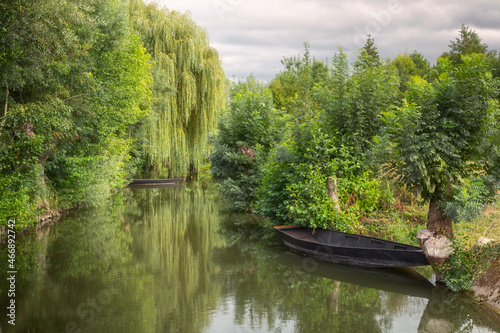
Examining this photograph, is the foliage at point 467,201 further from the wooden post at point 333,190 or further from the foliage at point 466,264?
the wooden post at point 333,190

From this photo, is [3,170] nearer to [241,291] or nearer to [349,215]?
[241,291]

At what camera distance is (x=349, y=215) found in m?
12.9

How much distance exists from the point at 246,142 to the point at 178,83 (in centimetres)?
1030

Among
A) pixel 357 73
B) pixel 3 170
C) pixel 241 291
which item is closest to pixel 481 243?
pixel 241 291

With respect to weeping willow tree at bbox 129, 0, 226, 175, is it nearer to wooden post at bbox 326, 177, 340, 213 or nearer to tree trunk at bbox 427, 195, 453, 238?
wooden post at bbox 326, 177, 340, 213

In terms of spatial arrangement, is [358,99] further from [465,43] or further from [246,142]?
[465,43]

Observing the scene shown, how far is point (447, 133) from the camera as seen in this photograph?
9.59m

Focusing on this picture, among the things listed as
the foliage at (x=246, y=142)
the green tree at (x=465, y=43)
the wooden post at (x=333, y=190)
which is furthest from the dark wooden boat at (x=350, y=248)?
the green tree at (x=465, y=43)

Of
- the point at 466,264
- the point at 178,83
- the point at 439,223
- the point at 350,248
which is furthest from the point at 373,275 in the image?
the point at 178,83

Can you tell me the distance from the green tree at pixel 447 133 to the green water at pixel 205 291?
79.6 inches

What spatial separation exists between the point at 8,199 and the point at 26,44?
14.4ft

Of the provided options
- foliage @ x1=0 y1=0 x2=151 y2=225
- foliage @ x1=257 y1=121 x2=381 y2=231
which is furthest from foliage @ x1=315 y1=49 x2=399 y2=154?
foliage @ x1=0 y1=0 x2=151 y2=225

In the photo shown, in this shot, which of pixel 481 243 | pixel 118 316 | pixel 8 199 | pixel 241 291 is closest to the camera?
pixel 118 316

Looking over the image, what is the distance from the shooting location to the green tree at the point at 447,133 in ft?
30.1
